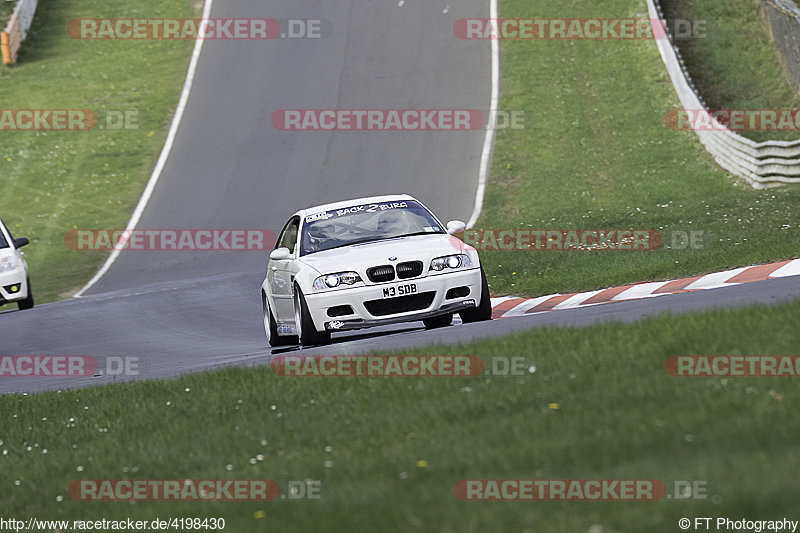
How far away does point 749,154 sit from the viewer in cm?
2442

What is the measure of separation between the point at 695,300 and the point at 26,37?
33580 millimetres

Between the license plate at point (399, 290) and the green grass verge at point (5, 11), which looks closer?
the license plate at point (399, 290)

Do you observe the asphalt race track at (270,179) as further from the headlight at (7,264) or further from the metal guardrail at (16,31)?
the metal guardrail at (16,31)

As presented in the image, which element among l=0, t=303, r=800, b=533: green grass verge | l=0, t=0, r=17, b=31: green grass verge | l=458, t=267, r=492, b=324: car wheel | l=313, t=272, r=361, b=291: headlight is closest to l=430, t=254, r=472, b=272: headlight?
l=458, t=267, r=492, b=324: car wheel

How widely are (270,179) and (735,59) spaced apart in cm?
1367

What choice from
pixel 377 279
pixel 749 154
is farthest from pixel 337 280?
pixel 749 154

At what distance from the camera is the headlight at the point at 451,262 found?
1196 centimetres

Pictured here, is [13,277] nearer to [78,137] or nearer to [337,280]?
[337,280]

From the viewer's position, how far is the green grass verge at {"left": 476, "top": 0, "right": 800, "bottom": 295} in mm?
16953

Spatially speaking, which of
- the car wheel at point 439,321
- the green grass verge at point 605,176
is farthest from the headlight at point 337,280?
the green grass verge at point 605,176

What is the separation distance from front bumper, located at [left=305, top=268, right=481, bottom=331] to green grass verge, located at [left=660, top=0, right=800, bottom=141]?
17.0m

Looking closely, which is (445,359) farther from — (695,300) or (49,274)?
(49,274)

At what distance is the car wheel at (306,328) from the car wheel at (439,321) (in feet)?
4.76

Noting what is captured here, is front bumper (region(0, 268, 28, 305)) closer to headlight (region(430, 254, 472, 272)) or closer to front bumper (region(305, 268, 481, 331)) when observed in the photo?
front bumper (region(305, 268, 481, 331))
